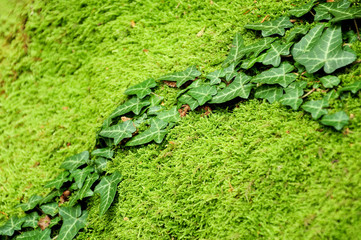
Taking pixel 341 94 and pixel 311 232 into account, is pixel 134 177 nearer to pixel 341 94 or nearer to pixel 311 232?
pixel 311 232

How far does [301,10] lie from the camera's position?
2.27 metres

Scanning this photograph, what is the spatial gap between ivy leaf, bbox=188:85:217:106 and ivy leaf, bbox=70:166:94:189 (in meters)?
1.34

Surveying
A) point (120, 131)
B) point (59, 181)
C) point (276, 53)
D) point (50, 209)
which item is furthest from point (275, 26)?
point (50, 209)

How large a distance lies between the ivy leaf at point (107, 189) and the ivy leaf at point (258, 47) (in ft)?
5.77

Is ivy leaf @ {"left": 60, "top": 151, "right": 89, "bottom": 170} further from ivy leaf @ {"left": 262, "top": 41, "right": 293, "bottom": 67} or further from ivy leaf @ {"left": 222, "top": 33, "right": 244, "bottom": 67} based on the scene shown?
ivy leaf @ {"left": 262, "top": 41, "right": 293, "bottom": 67}

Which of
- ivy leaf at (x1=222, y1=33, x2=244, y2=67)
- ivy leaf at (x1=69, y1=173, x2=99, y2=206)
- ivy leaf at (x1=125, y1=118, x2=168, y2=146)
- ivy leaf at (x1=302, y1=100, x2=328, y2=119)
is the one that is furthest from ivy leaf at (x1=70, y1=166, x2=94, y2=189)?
ivy leaf at (x1=302, y1=100, x2=328, y2=119)

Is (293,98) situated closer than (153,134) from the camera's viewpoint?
Yes

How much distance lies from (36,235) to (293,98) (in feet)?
9.34

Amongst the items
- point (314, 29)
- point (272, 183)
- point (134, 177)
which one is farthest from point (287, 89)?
point (134, 177)

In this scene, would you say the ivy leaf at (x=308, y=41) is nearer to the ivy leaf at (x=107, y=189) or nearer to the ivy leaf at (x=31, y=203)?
the ivy leaf at (x=107, y=189)

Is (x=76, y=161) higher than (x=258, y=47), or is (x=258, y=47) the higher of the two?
(x=258, y=47)

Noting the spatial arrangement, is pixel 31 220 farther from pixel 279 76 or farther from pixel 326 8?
pixel 326 8

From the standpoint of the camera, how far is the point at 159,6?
3150 mm

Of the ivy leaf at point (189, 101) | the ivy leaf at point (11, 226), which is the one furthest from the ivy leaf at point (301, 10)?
the ivy leaf at point (11, 226)
